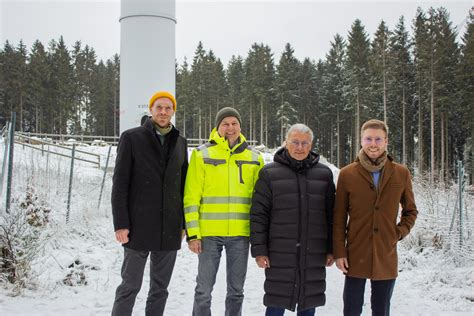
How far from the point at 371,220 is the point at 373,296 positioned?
66 cm

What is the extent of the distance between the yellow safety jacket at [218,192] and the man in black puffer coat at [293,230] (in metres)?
0.23

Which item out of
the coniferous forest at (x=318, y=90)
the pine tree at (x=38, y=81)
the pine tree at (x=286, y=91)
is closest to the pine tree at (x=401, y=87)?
the coniferous forest at (x=318, y=90)

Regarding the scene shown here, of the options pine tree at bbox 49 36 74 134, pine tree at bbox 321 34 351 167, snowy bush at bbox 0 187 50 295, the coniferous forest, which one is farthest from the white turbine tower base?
pine tree at bbox 49 36 74 134

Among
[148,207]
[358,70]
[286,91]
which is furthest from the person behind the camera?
[286,91]

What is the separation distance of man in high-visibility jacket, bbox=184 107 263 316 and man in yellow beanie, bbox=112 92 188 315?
0.18 meters

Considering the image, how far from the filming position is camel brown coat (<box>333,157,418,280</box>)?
3.22 meters

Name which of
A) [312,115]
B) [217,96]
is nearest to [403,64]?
[312,115]

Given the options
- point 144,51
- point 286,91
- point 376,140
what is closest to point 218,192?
point 376,140

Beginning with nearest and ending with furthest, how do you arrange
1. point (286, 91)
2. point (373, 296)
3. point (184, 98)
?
point (373, 296), point (286, 91), point (184, 98)

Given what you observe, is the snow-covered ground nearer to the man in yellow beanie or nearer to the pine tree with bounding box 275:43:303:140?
the man in yellow beanie

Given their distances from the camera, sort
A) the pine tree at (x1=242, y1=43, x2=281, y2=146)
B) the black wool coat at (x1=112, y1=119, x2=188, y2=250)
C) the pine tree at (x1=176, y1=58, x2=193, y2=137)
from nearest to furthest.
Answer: the black wool coat at (x1=112, y1=119, x2=188, y2=250), the pine tree at (x1=242, y1=43, x2=281, y2=146), the pine tree at (x1=176, y1=58, x2=193, y2=137)

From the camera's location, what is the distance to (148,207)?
3.52 meters

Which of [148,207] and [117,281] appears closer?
[148,207]

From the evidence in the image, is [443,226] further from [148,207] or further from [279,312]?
[148,207]
